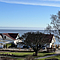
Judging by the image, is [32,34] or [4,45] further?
[4,45]

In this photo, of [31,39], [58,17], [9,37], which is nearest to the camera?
[58,17]

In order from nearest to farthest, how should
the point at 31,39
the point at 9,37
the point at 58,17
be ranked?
1. the point at 58,17
2. the point at 31,39
3. the point at 9,37

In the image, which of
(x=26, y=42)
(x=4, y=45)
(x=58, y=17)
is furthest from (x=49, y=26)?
(x=4, y=45)

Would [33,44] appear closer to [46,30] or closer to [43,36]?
[43,36]

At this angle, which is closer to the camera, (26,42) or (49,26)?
(49,26)

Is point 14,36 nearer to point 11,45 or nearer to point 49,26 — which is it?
point 11,45

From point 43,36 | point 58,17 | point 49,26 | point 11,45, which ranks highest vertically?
point 58,17

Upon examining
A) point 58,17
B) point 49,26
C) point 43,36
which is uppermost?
point 58,17

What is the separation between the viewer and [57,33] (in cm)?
2595

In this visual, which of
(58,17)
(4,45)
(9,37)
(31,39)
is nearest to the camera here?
(58,17)

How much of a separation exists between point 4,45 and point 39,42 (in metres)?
18.0

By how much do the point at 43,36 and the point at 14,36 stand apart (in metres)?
24.6

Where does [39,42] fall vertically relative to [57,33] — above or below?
below

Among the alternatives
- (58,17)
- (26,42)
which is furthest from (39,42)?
(58,17)
